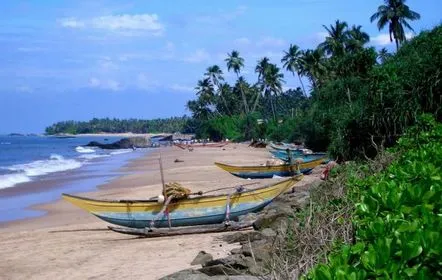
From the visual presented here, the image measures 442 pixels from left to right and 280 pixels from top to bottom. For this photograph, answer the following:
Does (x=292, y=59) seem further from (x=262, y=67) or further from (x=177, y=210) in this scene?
(x=177, y=210)

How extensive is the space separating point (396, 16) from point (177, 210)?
33.1 m

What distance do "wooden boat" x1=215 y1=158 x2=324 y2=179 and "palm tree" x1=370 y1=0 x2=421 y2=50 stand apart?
1895 cm

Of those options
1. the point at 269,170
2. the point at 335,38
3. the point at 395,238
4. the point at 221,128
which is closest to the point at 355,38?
the point at 335,38

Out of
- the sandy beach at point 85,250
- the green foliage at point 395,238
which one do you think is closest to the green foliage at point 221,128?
the sandy beach at point 85,250

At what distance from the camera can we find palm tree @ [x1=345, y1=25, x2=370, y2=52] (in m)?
43.7

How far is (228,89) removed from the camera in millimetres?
82562

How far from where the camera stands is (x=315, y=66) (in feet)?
164

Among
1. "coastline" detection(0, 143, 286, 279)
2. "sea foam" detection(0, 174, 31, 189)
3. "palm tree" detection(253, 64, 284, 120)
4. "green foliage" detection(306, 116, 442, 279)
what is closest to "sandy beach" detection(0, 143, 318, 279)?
"coastline" detection(0, 143, 286, 279)

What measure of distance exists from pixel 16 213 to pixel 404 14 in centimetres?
3225

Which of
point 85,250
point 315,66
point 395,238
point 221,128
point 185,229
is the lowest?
point 85,250

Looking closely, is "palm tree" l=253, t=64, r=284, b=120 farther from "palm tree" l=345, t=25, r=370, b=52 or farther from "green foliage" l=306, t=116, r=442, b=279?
"green foliage" l=306, t=116, r=442, b=279

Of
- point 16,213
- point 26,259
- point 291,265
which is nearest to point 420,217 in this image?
point 291,265

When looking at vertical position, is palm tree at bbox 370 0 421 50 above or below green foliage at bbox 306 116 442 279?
above

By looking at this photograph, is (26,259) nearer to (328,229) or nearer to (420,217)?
(328,229)
